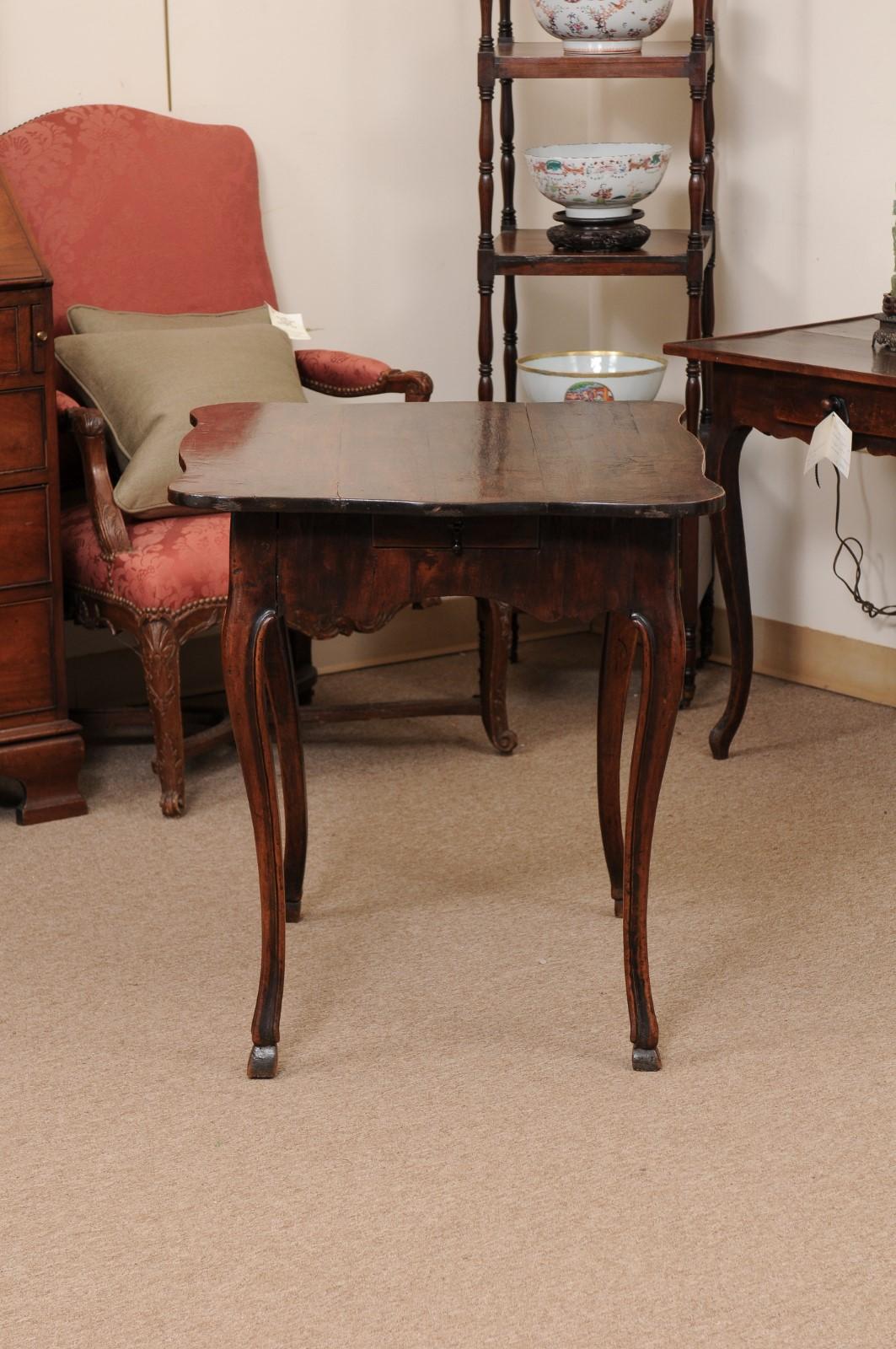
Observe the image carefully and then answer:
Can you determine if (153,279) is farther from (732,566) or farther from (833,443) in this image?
(833,443)

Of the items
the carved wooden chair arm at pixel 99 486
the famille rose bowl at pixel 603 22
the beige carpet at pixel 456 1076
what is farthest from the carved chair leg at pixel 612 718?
the famille rose bowl at pixel 603 22

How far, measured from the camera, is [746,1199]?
1812 mm

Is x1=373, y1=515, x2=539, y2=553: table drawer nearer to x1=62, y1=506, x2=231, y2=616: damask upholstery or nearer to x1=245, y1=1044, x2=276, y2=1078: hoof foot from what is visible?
x1=245, y1=1044, x2=276, y2=1078: hoof foot

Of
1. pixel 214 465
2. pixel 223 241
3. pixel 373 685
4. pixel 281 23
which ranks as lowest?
pixel 373 685

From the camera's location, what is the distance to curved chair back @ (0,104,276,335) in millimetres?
3219

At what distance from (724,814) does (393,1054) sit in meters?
1.02

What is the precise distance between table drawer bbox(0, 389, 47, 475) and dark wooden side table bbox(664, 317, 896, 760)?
3.84 feet

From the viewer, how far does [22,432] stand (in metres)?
2.82

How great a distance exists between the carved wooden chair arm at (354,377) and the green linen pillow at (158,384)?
0.55 feet

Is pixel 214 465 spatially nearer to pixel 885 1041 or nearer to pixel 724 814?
pixel 885 1041

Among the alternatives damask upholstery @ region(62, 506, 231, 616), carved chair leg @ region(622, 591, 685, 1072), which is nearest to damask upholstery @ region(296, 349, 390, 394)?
damask upholstery @ region(62, 506, 231, 616)

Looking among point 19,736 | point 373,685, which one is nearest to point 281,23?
point 373,685

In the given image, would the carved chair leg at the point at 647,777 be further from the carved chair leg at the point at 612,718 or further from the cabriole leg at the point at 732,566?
the cabriole leg at the point at 732,566

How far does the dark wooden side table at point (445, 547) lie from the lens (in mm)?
1844
